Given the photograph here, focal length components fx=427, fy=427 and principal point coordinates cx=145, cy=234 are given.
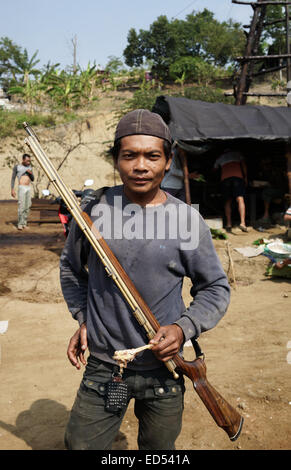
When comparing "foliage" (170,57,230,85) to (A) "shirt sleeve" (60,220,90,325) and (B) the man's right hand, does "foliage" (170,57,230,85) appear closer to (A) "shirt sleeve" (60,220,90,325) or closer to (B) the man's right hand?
(A) "shirt sleeve" (60,220,90,325)

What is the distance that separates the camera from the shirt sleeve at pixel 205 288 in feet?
5.65

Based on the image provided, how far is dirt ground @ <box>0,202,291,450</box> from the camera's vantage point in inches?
118

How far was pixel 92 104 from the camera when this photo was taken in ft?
92.7

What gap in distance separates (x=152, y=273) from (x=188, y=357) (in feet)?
8.72

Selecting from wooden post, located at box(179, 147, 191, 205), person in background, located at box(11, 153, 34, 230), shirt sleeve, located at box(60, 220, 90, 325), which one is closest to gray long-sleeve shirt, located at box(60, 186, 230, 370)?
shirt sleeve, located at box(60, 220, 90, 325)

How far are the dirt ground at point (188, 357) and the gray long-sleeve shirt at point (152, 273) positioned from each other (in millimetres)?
1472

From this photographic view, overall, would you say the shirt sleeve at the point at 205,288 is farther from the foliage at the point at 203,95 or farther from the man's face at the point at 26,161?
the foliage at the point at 203,95

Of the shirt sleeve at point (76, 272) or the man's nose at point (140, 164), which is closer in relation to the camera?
the man's nose at point (140, 164)

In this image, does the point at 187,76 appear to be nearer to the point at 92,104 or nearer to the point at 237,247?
the point at 92,104

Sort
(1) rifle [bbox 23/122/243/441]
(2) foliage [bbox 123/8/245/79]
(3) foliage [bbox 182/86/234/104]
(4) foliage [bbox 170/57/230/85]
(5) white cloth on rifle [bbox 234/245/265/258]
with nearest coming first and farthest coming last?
(1) rifle [bbox 23/122/243/441] < (5) white cloth on rifle [bbox 234/245/265/258] < (3) foliage [bbox 182/86/234/104] < (4) foliage [bbox 170/57/230/85] < (2) foliage [bbox 123/8/245/79]

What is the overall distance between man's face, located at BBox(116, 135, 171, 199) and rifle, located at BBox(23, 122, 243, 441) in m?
0.24

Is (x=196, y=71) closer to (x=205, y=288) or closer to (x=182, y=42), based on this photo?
(x=182, y=42)

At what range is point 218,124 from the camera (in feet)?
31.2

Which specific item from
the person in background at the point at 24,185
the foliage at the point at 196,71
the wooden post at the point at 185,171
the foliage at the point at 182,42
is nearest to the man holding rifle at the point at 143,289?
the wooden post at the point at 185,171
